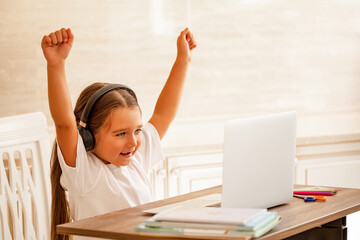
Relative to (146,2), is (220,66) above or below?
below

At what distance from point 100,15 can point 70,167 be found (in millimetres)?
1165

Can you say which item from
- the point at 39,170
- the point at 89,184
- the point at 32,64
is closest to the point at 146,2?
the point at 32,64

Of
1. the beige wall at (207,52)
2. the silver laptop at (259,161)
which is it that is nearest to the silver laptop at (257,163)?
the silver laptop at (259,161)

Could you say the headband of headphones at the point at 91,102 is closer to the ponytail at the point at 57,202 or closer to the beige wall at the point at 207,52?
the ponytail at the point at 57,202

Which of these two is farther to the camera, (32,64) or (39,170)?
(32,64)

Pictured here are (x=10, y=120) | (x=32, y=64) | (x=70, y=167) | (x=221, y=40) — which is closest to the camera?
(x=70, y=167)

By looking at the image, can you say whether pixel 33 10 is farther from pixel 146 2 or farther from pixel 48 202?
pixel 48 202

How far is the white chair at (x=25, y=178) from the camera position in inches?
73.8

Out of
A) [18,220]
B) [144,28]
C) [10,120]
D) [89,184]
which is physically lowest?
[18,220]

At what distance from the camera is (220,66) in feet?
9.79

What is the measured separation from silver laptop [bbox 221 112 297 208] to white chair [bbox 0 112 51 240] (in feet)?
2.52

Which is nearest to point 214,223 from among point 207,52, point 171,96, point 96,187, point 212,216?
point 212,216

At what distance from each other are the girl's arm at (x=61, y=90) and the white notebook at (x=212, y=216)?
0.43 meters

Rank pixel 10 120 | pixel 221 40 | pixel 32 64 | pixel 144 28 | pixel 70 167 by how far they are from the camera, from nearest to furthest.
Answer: pixel 70 167 → pixel 10 120 → pixel 32 64 → pixel 144 28 → pixel 221 40
